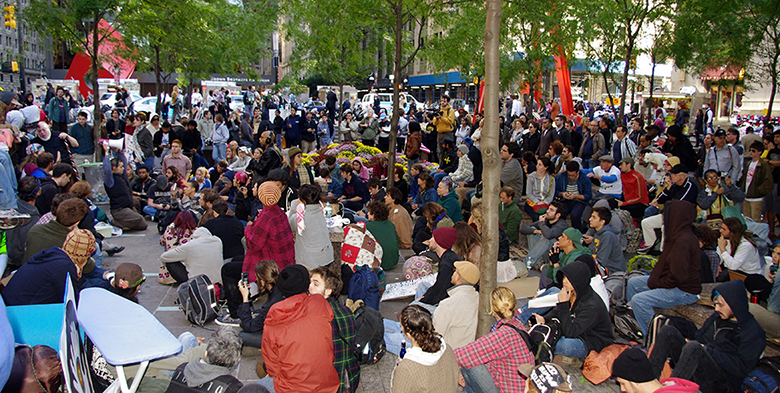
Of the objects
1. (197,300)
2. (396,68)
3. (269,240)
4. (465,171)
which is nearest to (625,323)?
(269,240)

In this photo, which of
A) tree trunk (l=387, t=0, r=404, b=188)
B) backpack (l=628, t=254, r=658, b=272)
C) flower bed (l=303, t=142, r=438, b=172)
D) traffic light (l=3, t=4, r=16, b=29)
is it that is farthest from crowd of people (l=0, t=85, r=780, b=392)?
traffic light (l=3, t=4, r=16, b=29)

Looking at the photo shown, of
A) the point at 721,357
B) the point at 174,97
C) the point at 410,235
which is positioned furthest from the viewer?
the point at 174,97

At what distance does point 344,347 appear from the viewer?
15.0 ft

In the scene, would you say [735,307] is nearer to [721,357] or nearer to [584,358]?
[721,357]

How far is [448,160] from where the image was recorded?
15531 mm

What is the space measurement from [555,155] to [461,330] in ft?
26.3

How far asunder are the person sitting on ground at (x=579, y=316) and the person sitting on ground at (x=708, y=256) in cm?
230

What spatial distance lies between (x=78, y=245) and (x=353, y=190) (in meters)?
6.46

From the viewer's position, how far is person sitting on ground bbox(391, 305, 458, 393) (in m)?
3.80

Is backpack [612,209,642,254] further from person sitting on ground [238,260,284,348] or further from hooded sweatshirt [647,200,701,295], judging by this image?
person sitting on ground [238,260,284,348]

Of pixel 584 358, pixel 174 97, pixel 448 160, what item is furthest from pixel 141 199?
pixel 174 97

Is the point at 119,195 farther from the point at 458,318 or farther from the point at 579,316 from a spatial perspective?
the point at 579,316

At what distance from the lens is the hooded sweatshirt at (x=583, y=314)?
5074 millimetres

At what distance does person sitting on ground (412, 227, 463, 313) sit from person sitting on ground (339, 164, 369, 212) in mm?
4784
